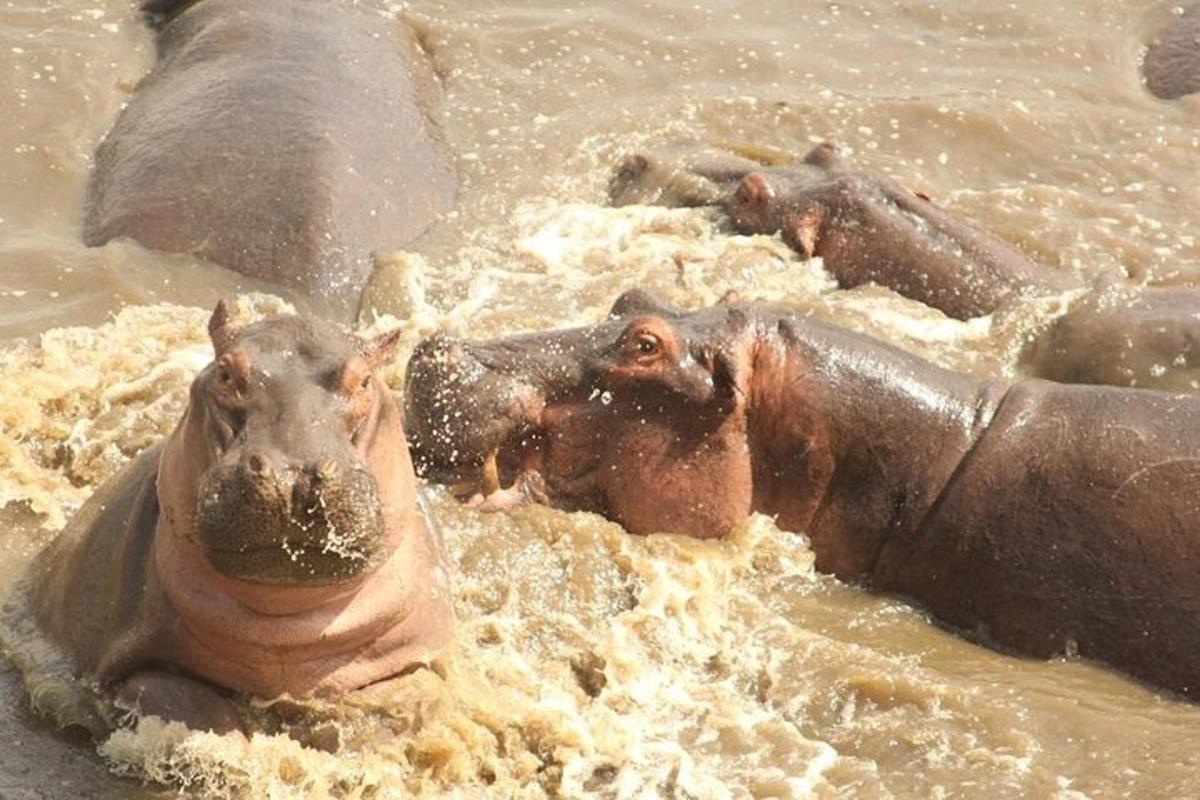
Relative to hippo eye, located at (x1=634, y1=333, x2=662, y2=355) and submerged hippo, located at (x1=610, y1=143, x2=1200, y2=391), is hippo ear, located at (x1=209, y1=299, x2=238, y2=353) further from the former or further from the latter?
submerged hippo, located at (x1=610, y1=143, x2=1200, y2=391)

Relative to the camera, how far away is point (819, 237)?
8969 millimetres

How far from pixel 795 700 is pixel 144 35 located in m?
6.01

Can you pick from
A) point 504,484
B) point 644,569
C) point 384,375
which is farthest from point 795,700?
point 384,375

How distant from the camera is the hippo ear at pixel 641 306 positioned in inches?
271

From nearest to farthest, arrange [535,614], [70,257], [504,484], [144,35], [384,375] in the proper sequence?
1. [535,614]
2. [504,484]
3. [384,375]
4. [70,257]
5. [144,35]

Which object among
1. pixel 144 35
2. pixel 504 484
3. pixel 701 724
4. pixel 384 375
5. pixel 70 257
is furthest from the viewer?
pixel 144 35

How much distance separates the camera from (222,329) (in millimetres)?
5410

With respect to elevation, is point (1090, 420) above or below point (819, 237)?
above

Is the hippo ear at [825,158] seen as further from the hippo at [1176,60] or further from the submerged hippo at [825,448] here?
the hippo at [1176,60]

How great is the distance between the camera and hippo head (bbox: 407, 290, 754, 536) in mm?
6578

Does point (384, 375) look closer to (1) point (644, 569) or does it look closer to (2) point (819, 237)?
(1) point (644, 569)

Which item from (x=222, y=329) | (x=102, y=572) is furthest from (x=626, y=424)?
(x=102, y=572)

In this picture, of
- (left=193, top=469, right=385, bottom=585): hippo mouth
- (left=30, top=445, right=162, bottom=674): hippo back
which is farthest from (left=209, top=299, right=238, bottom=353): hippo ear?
(left=193, top=469, right=385, bottom=585): hippo mouth

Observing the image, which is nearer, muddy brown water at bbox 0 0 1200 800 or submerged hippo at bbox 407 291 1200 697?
muddy brown water at bbox 0 0 1200 800
